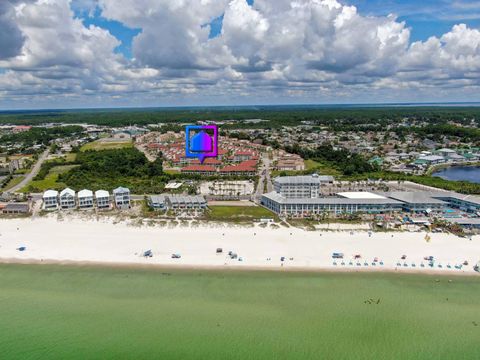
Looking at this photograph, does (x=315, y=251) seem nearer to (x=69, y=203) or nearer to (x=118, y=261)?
(x=118, y=261)

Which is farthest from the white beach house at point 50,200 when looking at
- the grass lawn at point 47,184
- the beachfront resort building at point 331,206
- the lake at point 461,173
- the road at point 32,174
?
the lake at point 461,173

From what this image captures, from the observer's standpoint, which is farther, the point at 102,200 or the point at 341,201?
the point at 102,200

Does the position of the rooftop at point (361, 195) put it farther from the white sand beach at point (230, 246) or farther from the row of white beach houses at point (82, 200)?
the row of white beach houses at point (82, 200)

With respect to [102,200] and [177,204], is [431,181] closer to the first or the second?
[177,204]

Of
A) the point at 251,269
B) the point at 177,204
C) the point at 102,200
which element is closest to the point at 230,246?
the point at 251,269

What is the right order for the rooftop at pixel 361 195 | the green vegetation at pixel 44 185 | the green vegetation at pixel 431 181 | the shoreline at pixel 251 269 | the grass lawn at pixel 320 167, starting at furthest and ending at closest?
the grass lawn at pixel 320 167, the green vegetation at pixel 44 185, the green vegetation at pixel 431 181, the rooftop at pixel 361 195, the shoreline at pixel 251 269

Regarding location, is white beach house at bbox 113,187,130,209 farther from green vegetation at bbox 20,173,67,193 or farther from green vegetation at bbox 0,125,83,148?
green vegetation at bbox 0,125,83,148

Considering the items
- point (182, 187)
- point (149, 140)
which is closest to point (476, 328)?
point (182, 187)
